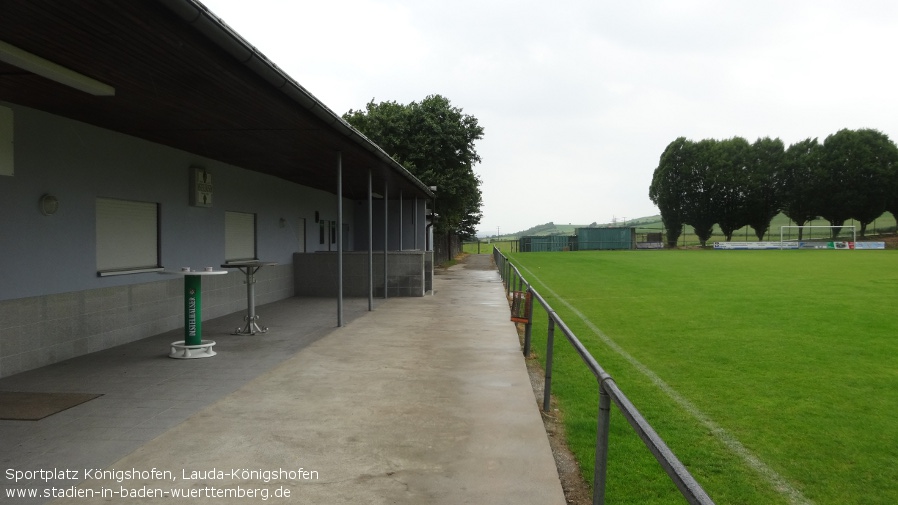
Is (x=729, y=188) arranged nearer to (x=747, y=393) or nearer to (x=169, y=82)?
(x=747, y=393)

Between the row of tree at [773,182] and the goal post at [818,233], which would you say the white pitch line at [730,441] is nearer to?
the goal post at [818,233]

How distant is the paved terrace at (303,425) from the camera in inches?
135

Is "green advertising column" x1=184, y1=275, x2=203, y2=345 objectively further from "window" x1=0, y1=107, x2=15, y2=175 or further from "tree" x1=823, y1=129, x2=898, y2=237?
"tree" x1=823, y1=129, x2=898, y2=237

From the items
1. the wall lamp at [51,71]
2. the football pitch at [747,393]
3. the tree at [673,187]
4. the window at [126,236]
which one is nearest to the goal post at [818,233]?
the tree at [673,187]

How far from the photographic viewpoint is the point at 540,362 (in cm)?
734

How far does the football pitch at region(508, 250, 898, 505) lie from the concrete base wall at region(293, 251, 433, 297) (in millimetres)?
3418

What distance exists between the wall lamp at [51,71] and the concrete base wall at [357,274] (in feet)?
28.6

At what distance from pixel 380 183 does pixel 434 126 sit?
42.9 feet

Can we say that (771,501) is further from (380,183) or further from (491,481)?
(380,183)

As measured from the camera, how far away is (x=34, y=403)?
5027 millimetres

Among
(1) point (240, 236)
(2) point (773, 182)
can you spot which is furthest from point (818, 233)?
(1) point (240, 236)

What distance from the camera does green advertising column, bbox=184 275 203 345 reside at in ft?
23.1

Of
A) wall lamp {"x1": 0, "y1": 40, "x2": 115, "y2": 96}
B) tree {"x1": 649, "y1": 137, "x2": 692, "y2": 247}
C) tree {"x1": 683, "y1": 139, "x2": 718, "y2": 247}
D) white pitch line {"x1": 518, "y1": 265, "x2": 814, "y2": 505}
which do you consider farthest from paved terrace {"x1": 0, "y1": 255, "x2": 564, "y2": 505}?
tree {"x1": 649, "y1": 137, "x2": 692, "y2": 247}

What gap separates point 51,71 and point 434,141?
75.0 ft
